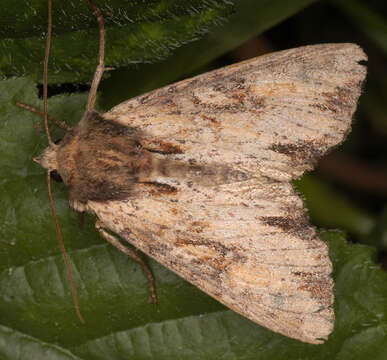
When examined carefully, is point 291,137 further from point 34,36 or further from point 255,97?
point 34,36

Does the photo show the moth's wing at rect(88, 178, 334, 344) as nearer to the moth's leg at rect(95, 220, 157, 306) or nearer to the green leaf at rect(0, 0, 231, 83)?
the moth's leg at rect(95, 220, 157, 306)

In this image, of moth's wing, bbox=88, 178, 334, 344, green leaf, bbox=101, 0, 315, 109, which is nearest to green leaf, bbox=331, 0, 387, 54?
green leaf, bbox=101, 0, 315, 109

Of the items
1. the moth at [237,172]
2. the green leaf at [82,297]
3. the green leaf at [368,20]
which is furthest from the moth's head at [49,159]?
the green leaf at [368,20]

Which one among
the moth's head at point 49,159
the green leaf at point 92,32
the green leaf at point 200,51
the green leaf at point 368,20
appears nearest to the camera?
the green leaf at point 92,32

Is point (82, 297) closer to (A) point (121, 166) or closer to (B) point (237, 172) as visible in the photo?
→ (A) point (121, 166)

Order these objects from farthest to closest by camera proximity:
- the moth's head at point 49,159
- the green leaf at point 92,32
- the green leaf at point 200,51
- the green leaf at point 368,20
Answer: the green leaf at point 368,20, the green leaf at point 200,51, the moth's head at point 49,159, the green leaf at point 92,32

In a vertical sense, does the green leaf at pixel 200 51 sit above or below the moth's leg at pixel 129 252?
above

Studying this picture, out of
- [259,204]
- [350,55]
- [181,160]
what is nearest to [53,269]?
[181,160]

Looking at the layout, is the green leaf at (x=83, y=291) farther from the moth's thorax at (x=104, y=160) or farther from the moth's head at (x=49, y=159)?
the moth's thorax at (x=104, y=160)
